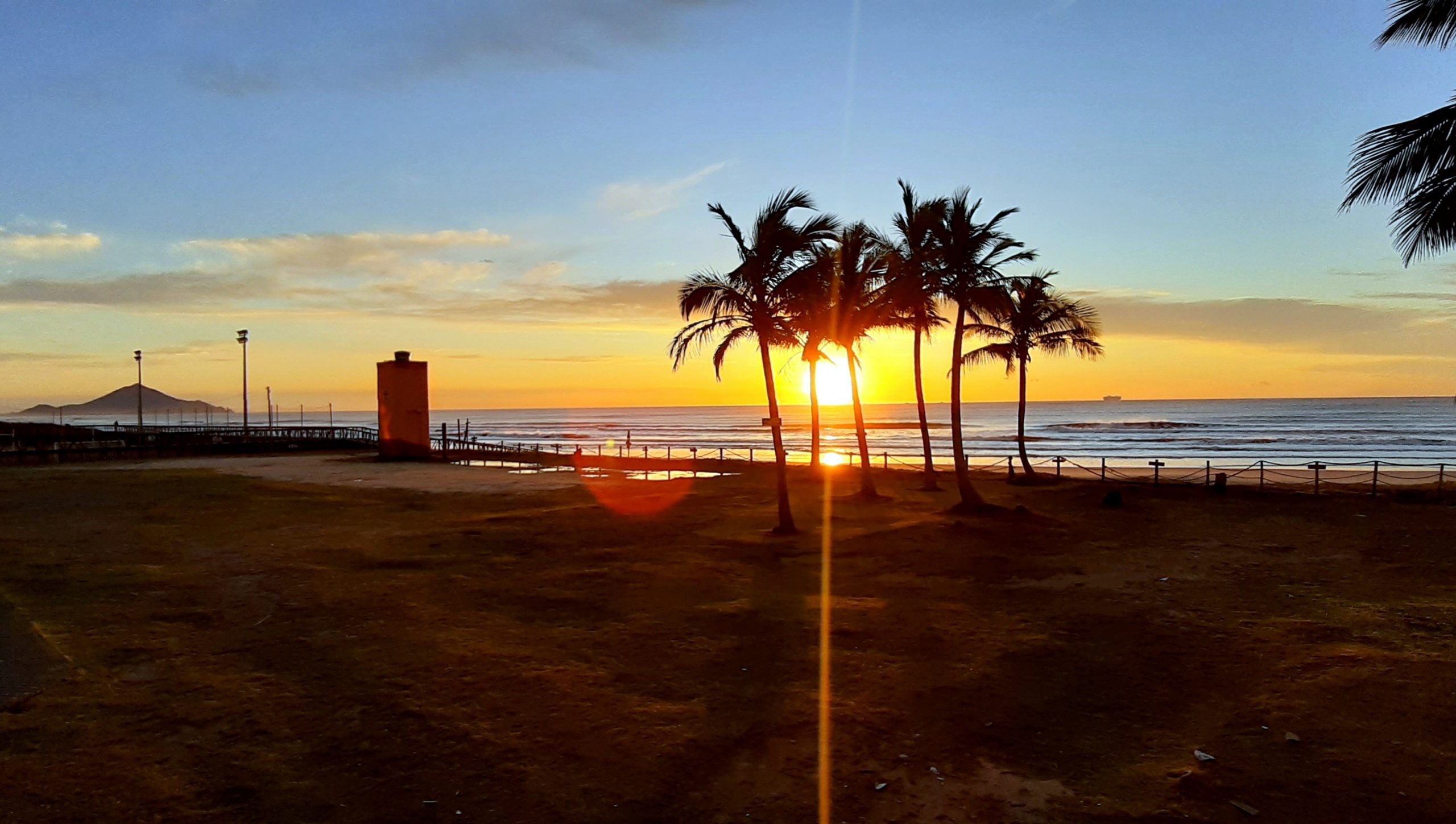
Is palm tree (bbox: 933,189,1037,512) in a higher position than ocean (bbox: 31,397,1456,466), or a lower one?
higher

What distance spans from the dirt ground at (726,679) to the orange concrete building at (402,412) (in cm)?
2442

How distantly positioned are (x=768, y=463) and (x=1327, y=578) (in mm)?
22961

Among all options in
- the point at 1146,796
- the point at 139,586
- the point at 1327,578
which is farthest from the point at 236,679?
the point at 1327,578

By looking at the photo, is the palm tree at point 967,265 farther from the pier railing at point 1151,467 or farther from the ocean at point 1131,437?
the ocean at point 1131,437

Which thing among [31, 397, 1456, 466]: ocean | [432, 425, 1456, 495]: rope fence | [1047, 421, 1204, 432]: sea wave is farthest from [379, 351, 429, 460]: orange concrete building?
[1047, 421, 1204, 432]: sea wave

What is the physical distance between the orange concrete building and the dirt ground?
24.4 meters

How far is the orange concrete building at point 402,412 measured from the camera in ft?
129

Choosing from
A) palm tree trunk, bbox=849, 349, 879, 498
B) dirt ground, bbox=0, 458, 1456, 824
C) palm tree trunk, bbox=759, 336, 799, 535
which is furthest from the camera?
palm tree trunk, bbox=849, 349, 879, 498

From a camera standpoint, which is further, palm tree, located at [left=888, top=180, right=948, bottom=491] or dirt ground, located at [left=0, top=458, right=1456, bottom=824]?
palm tree, located at [left=888, top=180, right=948, bottom=491]

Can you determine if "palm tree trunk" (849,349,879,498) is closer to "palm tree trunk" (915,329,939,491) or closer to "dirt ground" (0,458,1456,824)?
"palm tree trunk" (915,329,939,491)

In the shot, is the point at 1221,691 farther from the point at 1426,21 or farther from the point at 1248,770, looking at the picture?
the point at 1426,21

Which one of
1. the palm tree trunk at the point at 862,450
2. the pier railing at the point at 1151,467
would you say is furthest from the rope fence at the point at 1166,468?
the palm tree trunk at the point at 862,450

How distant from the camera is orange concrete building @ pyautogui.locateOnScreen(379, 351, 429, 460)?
129 ft

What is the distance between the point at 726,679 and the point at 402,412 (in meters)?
36.0
